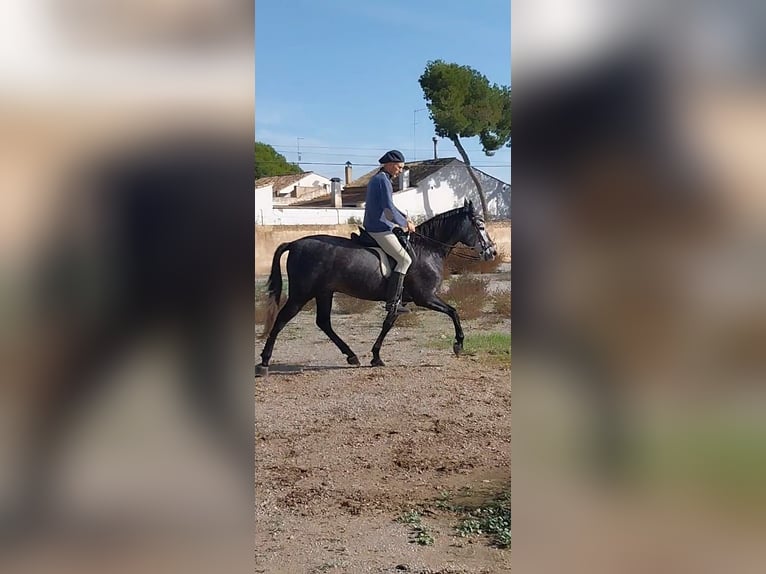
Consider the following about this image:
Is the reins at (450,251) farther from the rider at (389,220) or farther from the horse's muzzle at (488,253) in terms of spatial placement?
the rider at (389,220)

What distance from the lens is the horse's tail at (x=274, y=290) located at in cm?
582

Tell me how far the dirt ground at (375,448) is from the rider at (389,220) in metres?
0.74

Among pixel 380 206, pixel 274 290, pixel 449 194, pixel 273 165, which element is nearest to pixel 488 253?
pixel 449 194

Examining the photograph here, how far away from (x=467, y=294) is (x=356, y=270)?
1.83 m

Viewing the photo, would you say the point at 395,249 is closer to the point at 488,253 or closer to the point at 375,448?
the point at 488,253

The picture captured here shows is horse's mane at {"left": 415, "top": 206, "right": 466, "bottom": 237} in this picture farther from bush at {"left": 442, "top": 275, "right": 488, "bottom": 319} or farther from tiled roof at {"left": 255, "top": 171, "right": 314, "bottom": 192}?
tiled roof at {"left": 255, "top": 171, "right": 314, "bottom": 192}

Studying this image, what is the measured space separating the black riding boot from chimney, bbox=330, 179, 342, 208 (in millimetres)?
1004

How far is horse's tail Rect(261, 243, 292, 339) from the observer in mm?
5816

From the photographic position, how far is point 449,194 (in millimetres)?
6801
